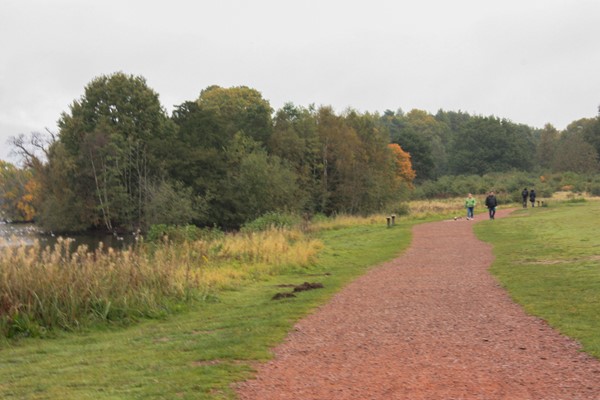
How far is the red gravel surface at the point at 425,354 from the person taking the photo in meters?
4.98

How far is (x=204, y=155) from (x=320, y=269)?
107ft

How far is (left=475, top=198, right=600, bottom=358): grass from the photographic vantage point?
7.60 meters

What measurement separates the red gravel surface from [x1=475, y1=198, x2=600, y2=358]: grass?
344 mm

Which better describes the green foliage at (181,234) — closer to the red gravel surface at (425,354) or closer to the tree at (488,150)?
the red gravel surface at (425,354)

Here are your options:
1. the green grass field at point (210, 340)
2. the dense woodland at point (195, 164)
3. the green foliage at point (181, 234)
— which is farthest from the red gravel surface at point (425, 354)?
the dense woodland at point (195, 164)

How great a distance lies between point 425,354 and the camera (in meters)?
6.21

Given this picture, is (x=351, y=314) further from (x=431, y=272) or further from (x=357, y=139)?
(x=357, y=139)

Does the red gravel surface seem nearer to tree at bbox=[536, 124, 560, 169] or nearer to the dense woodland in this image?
the dense woodland

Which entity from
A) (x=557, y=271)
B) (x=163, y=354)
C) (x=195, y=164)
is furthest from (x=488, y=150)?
(x=163, y=354)

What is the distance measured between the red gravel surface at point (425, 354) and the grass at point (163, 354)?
373 mm

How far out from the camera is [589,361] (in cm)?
570

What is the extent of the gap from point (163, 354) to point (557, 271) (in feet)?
31.9

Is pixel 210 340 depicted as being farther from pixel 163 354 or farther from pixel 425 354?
pixel 425 354

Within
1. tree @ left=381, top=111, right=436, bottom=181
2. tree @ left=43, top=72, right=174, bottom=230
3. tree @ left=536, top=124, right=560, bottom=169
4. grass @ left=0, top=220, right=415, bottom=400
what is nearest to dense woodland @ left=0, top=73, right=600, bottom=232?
tree @ left=43, top=72, right=174, bottom=230
